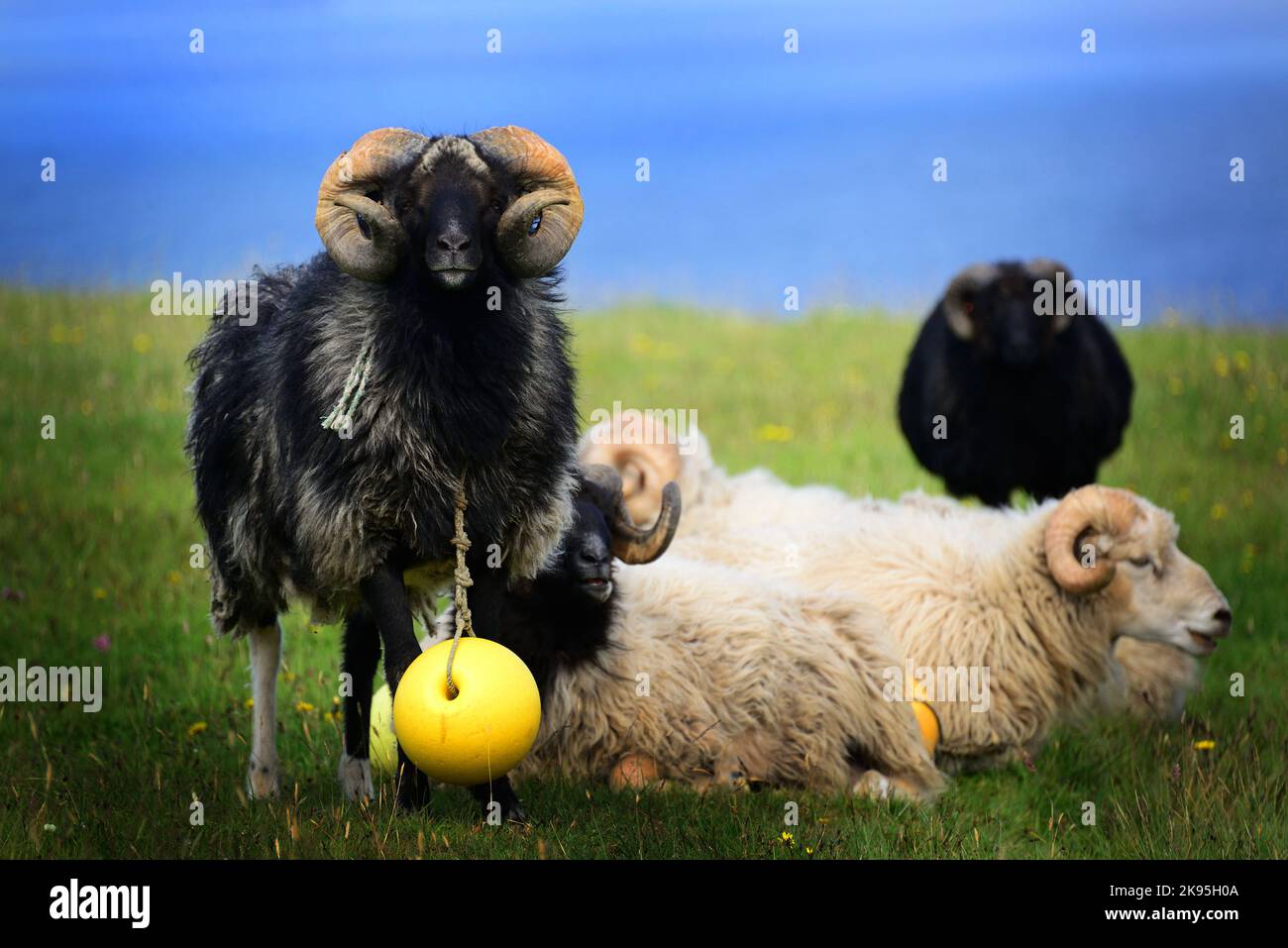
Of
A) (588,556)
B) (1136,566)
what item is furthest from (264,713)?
(1136,566)

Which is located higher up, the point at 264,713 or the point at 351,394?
the point at 351,394

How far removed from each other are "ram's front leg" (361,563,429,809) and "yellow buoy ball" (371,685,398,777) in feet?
3.53

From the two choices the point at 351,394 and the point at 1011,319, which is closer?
the point at 351,394

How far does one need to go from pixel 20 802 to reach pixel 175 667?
2.56 m

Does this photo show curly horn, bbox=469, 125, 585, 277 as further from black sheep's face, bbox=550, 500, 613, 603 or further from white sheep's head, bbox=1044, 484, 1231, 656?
white sheep's head, bbox=1044, 484, 1231, 656

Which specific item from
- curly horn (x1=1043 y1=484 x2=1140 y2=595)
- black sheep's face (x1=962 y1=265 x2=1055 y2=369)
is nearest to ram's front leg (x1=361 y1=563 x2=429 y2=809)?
curly horn (x1=1043 y1=484 x2=1140 y2=595)

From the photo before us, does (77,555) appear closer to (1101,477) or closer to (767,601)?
(767,601)

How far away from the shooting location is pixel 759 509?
10.2 m

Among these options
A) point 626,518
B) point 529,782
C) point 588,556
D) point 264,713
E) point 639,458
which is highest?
point 639,458

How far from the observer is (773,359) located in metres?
19.7

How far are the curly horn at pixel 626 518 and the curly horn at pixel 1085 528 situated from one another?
2.23 metres

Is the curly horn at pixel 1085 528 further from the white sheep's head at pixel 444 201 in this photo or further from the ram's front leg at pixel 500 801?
the white sheep's head at pixel 444 201

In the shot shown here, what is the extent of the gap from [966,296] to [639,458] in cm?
472

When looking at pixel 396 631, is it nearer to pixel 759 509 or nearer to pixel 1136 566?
pixel 1136 566
